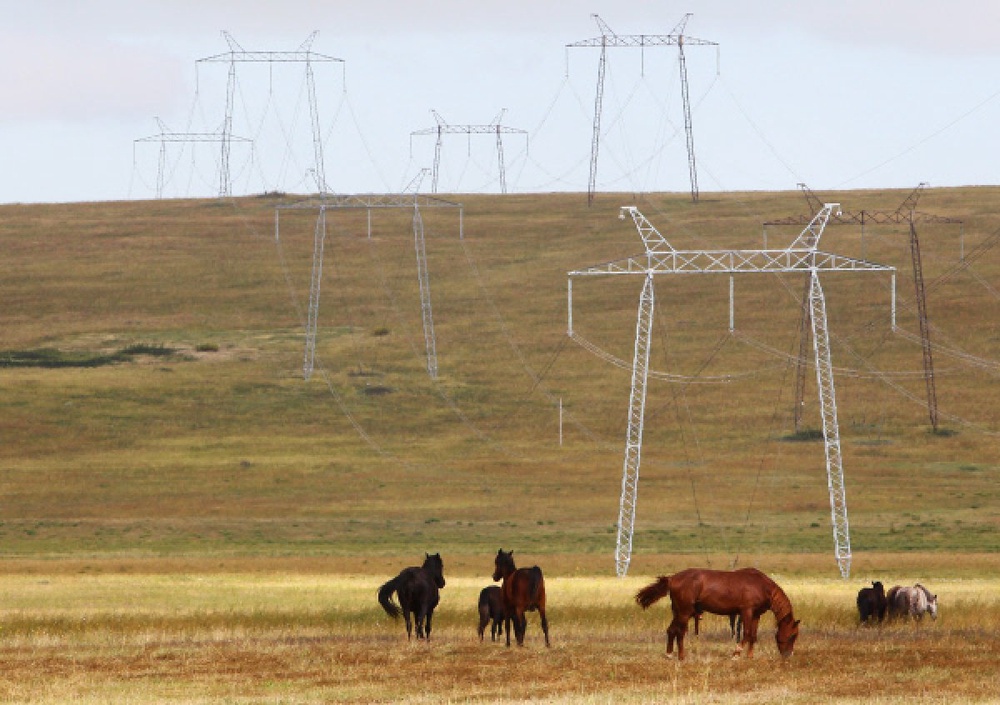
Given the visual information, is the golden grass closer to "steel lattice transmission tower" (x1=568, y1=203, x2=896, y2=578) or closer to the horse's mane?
the horse's mane

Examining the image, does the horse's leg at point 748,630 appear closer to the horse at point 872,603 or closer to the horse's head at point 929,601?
the horse at point 872,603

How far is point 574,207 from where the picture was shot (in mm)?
187000

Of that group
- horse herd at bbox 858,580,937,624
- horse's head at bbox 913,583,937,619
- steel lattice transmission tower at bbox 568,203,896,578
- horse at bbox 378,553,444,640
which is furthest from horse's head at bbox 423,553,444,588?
steel lattice transmission tower at bbox 568,203,896,578

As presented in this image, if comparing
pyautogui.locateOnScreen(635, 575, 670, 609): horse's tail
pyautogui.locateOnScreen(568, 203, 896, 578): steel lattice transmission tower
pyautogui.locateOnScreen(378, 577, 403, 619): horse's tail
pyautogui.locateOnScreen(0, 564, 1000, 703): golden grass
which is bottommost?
pyautogui.locateOnScreen(0, 564, 1000, 703): golden grass

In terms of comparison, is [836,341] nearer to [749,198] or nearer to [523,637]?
[749,198]

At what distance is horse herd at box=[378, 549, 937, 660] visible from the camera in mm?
29031

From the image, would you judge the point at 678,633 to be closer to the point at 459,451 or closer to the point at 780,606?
the point at 780,606

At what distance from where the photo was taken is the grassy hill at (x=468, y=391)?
82.6 meters

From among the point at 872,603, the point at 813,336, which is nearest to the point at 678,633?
the point at 872,603

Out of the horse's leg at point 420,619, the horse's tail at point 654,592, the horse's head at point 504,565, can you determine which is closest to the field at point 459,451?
the horse's leg at point 420,619

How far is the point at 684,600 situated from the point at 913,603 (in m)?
9.27

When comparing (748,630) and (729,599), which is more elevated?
(729,599)

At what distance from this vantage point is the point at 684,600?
2898 centimetres

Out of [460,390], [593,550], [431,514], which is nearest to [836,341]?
[460,390]
